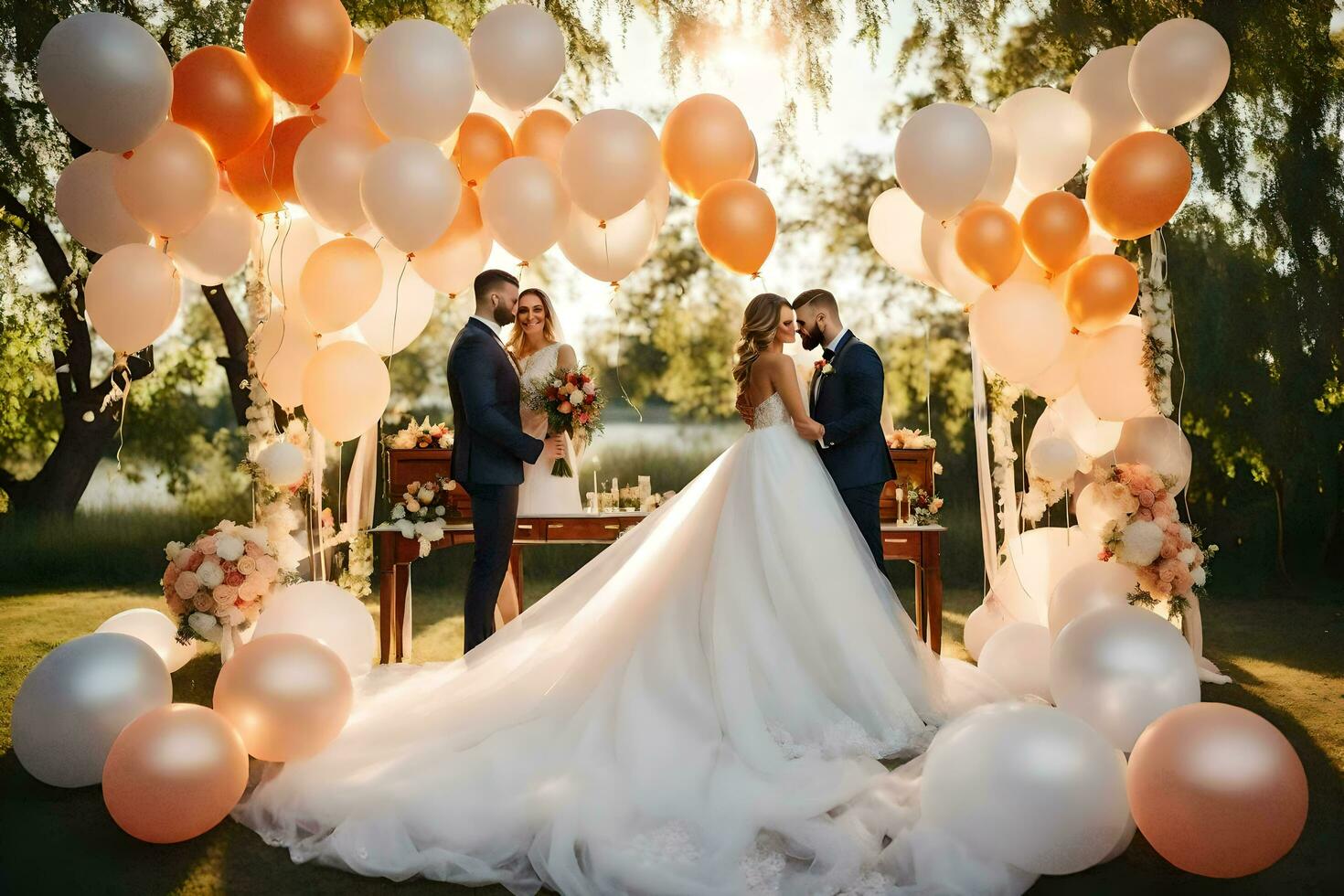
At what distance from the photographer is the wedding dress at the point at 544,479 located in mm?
5331

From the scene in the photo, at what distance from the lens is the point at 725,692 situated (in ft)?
12.1

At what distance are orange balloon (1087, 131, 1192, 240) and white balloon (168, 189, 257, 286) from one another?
3.87 m

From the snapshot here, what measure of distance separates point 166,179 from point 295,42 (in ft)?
2.44

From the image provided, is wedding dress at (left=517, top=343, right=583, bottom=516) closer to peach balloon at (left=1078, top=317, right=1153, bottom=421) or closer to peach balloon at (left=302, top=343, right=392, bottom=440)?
peach balloon at (left=302, top=343, right=392, bottom=440)

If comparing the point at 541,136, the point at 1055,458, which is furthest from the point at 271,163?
the point at 1055,458

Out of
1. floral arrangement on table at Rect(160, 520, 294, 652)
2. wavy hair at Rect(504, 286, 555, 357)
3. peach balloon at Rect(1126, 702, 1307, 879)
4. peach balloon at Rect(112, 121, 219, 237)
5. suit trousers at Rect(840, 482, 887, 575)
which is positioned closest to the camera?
peach balloon at Rect(1126, 702, 1307, 879)

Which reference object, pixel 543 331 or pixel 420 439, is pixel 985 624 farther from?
pixel 420 439

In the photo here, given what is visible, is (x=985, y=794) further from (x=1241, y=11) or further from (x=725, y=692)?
(x=1241, y=11)

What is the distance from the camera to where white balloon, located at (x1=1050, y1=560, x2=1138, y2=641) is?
4.85 metres

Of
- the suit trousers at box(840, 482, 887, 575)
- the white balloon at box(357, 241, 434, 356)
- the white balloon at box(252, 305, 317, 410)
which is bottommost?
the suit trousers at box(840, 482, 887, 575)

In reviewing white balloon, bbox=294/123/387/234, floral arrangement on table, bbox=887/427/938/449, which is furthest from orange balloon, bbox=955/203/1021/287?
white balloon, bbox=294/123/387/234

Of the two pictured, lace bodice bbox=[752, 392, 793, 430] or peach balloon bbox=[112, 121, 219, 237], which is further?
lace bodice bbox=[752, 392, 793, 430]

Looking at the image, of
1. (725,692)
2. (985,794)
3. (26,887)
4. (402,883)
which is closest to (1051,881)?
(985,794)

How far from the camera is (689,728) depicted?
3531mm
